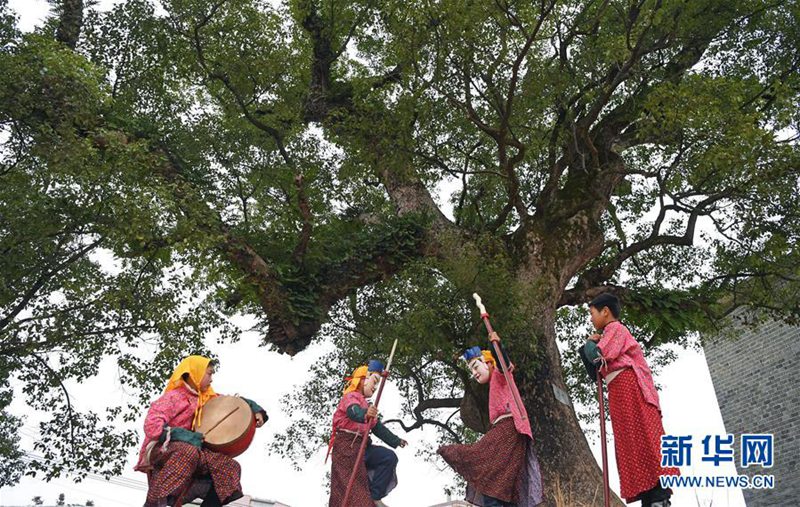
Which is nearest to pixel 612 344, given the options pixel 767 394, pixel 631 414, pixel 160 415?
pixel 631 414

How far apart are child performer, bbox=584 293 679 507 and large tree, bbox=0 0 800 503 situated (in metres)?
3.66

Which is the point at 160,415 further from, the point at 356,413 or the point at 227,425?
the point at 356,413

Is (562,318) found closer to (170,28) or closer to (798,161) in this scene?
(798,161)

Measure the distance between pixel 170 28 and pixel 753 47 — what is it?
8.99 m

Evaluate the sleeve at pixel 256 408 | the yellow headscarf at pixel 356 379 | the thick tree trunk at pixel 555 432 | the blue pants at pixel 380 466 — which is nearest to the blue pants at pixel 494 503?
the blue pants at pixel 380 466

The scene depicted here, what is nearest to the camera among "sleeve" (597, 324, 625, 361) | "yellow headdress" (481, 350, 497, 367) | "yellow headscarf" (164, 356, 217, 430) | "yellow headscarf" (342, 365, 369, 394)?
"sleeve" (597, 324, 625, 361)

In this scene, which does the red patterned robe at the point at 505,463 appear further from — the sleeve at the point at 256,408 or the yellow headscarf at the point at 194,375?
the yellow headscarf at the point at 194,375

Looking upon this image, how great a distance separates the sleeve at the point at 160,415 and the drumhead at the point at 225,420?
23 cm

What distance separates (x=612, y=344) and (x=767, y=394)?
11.8m

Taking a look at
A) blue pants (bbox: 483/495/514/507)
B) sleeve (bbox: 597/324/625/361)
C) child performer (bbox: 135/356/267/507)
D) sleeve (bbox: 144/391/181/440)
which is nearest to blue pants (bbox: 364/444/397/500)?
blue pants (bbox: 483/495/514/507)

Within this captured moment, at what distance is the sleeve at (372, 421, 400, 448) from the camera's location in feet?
19.5

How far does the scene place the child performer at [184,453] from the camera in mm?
4664

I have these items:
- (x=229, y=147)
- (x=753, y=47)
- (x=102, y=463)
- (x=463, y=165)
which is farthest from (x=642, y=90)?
(x=102, y=463)

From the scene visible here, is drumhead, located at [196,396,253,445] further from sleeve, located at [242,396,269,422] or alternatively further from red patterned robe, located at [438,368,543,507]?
red patterned robe, located at [438,368,543,507]
